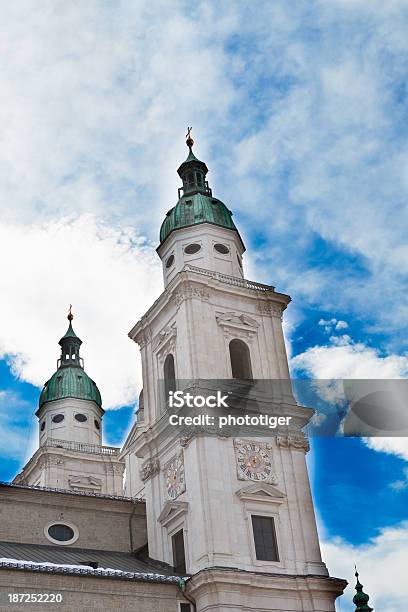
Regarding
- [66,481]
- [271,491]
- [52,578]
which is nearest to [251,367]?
[271,491]

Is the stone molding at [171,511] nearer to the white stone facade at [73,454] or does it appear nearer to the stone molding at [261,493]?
the stone molding at [261,493]

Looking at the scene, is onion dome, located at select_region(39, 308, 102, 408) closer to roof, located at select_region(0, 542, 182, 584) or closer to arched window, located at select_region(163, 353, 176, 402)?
arched window, located at select_region(163, 353, 176, 402)

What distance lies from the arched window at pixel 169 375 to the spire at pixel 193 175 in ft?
36.6

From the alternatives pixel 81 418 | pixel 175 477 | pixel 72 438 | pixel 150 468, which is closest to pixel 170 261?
pixel 150 468

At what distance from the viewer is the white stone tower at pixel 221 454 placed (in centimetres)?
3375

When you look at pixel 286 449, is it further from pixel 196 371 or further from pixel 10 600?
pixel 10 600

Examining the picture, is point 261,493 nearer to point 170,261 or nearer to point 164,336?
point 164,336

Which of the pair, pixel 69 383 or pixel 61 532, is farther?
pixel 69 383

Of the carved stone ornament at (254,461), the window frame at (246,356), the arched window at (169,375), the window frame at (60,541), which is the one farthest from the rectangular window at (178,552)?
the window frame at (246,356)

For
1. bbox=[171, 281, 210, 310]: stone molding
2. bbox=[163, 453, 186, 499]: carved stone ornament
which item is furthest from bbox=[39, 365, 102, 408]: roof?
bbox=[163, 453, 186, 499]: carved stone ornament

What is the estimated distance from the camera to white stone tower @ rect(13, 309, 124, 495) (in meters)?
53.2

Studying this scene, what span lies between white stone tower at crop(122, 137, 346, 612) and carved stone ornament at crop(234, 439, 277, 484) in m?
0.05

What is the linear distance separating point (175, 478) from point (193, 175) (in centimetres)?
1931

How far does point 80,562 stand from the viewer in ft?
117
